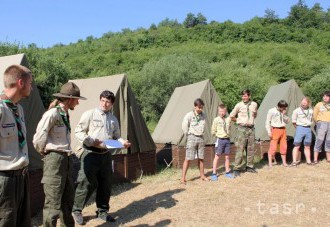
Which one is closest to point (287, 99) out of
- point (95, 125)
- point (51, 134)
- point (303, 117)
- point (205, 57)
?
point (303, 117)

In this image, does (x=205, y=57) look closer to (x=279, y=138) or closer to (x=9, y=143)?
(x=279, y=138)

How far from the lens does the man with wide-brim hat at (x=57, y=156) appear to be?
4148mm

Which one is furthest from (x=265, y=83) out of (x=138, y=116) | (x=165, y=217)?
(x=165, y=217)

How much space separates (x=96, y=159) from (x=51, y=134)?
870 mm

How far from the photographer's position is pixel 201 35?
237ft

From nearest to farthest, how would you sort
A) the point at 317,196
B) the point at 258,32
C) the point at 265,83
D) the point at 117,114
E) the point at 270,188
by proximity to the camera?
the point at 317,196, the point at 270,188, the point at 117,114, the point at 265,83, the point at 258,32

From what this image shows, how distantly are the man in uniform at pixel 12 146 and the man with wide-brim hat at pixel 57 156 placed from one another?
100 cm

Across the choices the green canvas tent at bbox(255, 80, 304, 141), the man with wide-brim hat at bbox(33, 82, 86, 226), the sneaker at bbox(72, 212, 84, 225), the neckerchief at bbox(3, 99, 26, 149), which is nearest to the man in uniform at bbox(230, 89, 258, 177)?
the green canvas tent at bbox(255, 80, 304, 141)

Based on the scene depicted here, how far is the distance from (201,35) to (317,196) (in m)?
68.2

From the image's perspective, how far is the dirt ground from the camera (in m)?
5.18

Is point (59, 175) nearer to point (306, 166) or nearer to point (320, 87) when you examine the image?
point (306, 166)

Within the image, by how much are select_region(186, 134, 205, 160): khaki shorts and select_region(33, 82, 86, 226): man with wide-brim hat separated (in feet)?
9.68

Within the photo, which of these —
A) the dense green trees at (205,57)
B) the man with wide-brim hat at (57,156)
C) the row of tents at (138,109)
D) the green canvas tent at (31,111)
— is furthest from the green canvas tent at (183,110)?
the dense green trees at (205,57)

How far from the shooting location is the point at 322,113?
842cm
